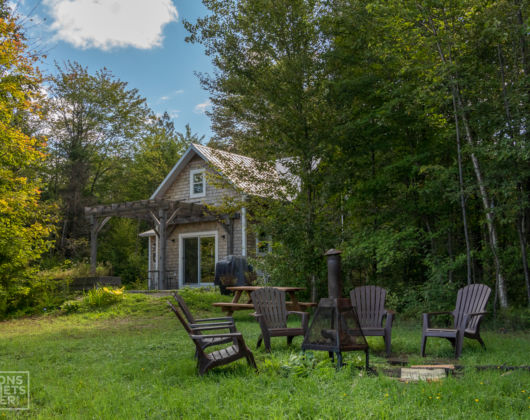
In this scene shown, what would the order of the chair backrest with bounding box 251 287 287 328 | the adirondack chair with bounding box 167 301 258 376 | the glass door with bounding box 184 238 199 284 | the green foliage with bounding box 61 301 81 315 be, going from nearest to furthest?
the adirondack chair with bounding box 167 301 258 376 → the chair backrest with bounding box 251 287 287 328 → the green foliage with bounding box 61 301 81 315 → the glass door with bounding box 184 238 199 284

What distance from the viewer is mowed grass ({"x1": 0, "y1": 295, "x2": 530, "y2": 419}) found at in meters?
3.28

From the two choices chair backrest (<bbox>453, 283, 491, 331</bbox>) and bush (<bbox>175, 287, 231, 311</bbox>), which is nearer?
chair backrest (<bbox>453, 283, 491, 331</bbox>)

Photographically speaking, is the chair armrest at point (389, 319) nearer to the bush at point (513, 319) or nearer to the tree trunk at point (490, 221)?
the bush at point (513, 319)

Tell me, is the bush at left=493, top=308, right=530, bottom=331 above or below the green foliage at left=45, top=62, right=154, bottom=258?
below

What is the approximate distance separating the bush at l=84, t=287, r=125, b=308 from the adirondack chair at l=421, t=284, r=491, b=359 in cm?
758

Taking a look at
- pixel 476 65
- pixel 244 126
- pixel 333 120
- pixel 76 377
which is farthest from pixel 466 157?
pixel 76 377

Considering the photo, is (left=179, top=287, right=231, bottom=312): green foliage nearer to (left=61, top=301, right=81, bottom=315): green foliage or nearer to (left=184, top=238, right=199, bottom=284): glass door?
(left=61, top=301, right=81, bottom=315): green foliage

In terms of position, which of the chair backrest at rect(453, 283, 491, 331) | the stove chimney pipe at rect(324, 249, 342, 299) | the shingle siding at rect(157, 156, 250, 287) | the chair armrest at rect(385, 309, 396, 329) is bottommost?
the chair armrest at rect(385, 309, 396, 329)

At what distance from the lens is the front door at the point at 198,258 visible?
16.2 metres

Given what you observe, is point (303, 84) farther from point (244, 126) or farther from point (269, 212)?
point (269, 212)

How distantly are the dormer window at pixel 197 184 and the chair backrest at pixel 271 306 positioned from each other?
34.2 ft

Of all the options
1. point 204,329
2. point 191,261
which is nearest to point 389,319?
point 204,329

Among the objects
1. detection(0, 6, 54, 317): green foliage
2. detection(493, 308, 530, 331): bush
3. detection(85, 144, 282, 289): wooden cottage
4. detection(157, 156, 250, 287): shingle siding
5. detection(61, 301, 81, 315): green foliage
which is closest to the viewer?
detection(493, 308, 530, 331): bush

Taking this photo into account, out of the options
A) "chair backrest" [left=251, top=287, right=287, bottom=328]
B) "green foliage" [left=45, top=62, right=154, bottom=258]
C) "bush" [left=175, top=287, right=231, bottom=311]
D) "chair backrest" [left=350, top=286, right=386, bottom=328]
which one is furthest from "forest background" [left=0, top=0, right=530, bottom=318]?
"green foliage" [left=45, top=62, right=154, bottom=258]
